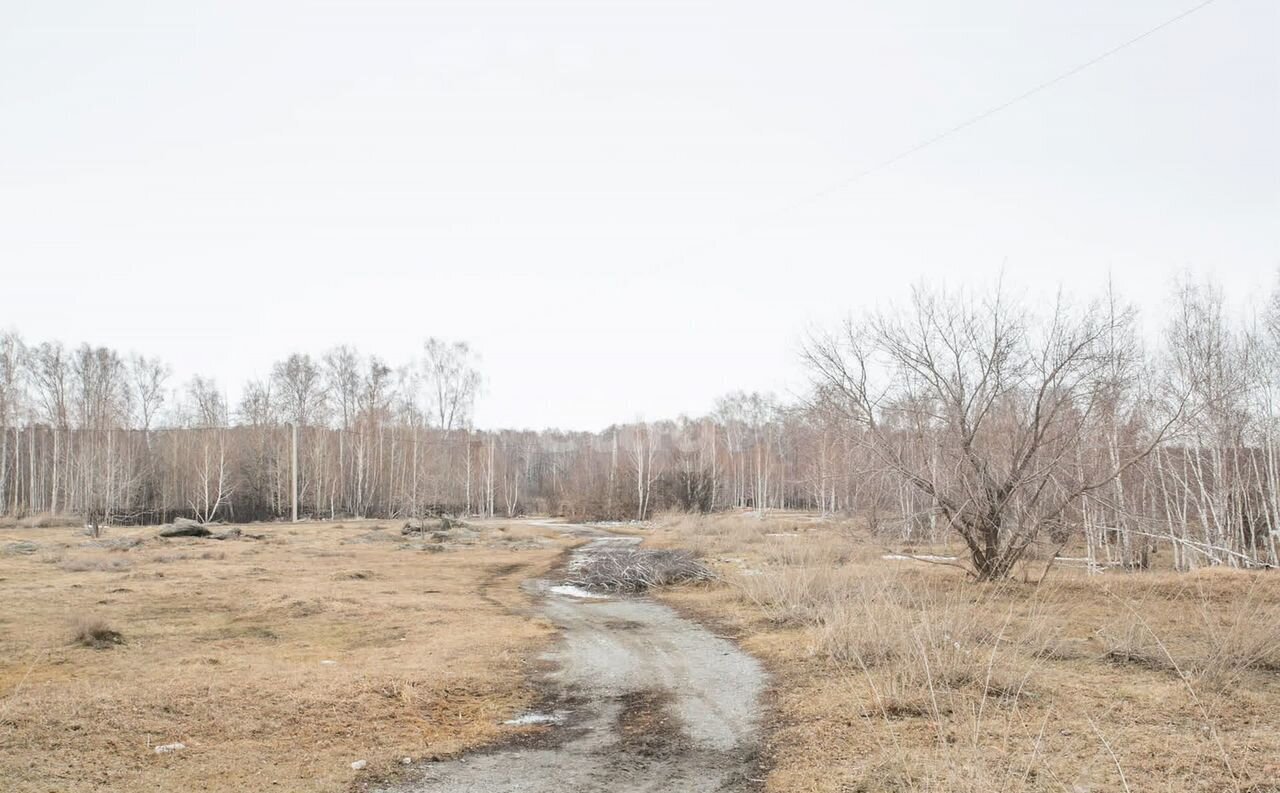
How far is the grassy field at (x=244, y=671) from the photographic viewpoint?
6.05 m

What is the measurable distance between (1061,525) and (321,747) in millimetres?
12769

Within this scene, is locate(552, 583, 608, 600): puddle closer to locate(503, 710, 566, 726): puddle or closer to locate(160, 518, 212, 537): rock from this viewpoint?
locate(503, 710, 566, 726): puddle

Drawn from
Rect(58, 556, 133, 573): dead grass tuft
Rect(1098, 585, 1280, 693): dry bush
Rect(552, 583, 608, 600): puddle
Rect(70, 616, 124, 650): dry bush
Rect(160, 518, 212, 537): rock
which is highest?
Rect(1098, 585, 1280, 693): dry bush

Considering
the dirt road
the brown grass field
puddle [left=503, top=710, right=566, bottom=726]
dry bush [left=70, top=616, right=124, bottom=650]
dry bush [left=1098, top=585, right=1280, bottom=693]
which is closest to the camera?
the brown grass field

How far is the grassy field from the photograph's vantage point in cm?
605

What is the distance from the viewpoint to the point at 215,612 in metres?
14.3

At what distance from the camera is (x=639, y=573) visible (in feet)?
63.1

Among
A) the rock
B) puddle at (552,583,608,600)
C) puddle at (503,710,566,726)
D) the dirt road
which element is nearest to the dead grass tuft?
the rock

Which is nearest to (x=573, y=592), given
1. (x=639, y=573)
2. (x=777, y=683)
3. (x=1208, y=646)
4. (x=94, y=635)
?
(x=639, y=573)

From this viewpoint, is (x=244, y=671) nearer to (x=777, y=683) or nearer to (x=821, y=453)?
(x=777, y=683)

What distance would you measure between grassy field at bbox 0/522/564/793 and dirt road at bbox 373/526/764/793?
57 centimetres

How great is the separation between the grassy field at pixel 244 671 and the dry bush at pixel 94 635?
0.03 metres

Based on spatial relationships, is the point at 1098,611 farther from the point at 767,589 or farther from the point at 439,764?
the point at 439,764

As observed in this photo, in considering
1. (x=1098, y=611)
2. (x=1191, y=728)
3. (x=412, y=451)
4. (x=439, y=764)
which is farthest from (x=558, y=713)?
(x=412, y=451)
